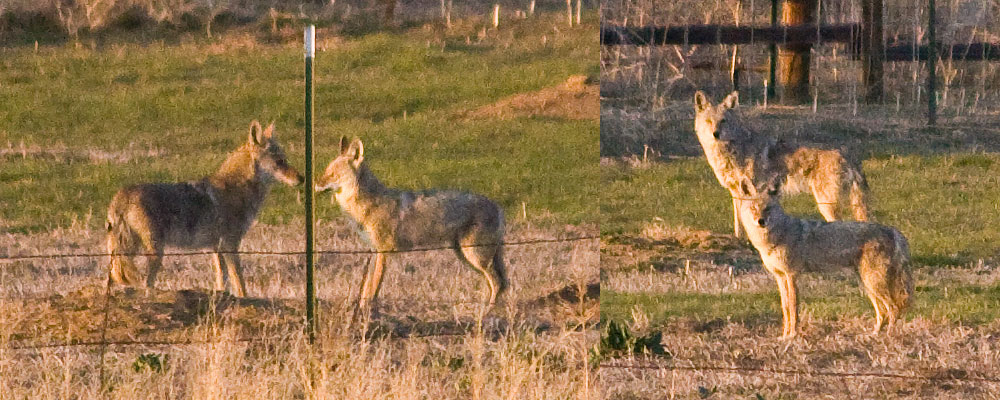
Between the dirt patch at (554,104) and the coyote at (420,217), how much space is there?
12.6 meters

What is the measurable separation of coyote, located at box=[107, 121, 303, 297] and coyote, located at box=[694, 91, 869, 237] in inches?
137

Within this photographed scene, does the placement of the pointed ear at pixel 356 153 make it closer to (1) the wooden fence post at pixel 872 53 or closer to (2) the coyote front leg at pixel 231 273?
(2) the coyote front leg at pixel 231 273

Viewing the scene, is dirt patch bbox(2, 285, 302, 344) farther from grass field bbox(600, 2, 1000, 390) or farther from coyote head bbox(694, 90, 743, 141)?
coyote head bbox(694, 90, 743, 141)

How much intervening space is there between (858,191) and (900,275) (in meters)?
3.59

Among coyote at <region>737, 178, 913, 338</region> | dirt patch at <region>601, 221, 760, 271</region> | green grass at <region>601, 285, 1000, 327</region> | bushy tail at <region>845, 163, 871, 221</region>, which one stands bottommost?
dirt patch at <region>601, 221, 760, 271</region>

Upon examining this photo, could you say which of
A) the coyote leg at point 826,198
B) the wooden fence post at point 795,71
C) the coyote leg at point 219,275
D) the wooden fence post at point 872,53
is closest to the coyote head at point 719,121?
the coyote leg at point 826,198

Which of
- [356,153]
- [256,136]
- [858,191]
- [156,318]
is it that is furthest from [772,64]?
[156,318]

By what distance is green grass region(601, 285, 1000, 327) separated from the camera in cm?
938

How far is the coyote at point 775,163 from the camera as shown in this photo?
12172mm

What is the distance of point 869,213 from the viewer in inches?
483

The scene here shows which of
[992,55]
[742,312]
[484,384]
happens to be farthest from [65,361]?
[992,55]

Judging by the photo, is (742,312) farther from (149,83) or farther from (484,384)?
(149,83)

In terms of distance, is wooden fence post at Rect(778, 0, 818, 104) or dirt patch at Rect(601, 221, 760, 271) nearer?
dirt patch at Rect(601, 221, 760, 271)

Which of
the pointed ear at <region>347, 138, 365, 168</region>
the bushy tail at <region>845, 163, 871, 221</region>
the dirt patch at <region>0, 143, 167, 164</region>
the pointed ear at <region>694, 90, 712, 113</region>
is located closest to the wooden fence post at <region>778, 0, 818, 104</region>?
the pointed ear at <region>694, 90, 712, 113</region>
